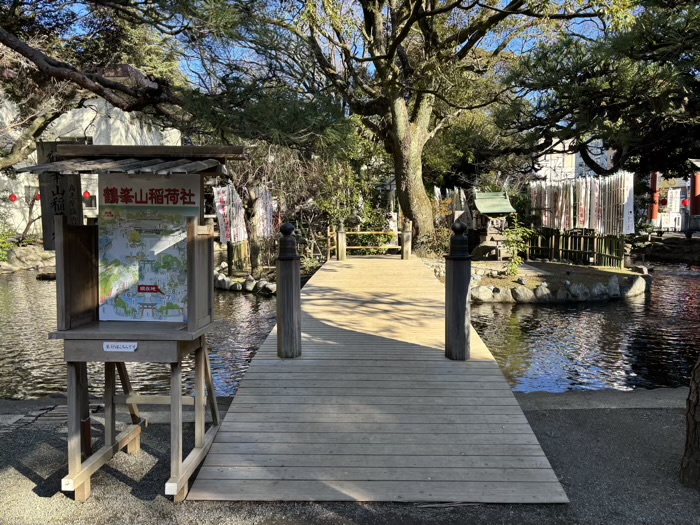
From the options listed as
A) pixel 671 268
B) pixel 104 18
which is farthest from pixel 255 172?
pixel 671 268

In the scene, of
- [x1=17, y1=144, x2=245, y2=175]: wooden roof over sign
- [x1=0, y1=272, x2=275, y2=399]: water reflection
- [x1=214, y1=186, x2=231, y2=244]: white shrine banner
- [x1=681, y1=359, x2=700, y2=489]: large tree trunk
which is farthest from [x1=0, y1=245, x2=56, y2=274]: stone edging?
[x1=681, y1=359, x2=700, y2=489]: large tree trunk

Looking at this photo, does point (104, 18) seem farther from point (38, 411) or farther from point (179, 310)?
point (179, 310)

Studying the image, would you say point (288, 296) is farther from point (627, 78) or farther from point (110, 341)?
point (627, 78)

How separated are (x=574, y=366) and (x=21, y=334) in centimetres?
899

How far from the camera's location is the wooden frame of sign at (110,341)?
10.1 ft

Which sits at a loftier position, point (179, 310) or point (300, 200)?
point (300, 200)

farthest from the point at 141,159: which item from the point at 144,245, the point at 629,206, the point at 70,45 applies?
the point at 629,206

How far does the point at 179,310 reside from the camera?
331cm

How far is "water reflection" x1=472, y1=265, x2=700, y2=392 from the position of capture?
7.28 metres

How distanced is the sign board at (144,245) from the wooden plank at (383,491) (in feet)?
3.24

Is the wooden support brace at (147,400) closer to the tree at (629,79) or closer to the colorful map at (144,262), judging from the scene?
the colorful map at (144,262)

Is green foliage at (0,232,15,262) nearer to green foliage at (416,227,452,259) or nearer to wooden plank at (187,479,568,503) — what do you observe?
green foliage at (416,227,452,259)

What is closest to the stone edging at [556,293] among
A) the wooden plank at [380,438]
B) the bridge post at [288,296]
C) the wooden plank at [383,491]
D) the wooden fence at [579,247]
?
the wooden fence at [579,247]

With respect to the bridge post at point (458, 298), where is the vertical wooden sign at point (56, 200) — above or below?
above
